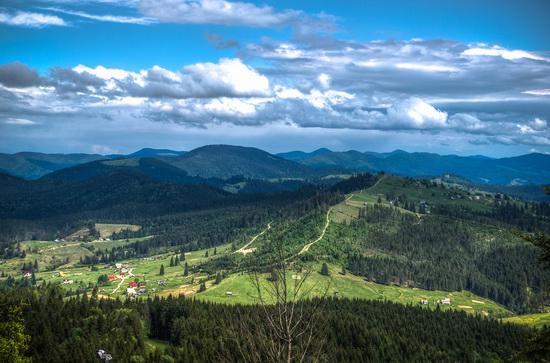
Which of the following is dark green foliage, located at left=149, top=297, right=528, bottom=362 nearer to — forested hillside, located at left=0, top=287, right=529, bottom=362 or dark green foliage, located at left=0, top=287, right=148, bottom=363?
forested hillside, located at left=0, top=287, right=529, bottom=362

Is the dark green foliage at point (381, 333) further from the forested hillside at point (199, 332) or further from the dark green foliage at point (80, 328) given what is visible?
the dark green foliage at point (80, 328)

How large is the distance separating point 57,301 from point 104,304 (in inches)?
604

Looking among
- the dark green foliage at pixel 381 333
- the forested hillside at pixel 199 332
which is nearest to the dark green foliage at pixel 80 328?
the forested hillside at pixel 199 332

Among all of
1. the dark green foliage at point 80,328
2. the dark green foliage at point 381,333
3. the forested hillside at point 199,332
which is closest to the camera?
the dark green foliage at point 80,328

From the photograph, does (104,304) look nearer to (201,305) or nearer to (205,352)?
(201,305)

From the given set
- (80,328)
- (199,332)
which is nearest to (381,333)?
(199,332)

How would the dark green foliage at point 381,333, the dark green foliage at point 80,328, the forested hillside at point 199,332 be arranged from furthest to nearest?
the dark green foliage at point 381,333 → the forested hillside at point 199,332 → the dark green foliage at point 80,328

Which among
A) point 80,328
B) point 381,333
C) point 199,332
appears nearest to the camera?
point 80,328

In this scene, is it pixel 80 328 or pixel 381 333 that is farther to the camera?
pixel 381 333

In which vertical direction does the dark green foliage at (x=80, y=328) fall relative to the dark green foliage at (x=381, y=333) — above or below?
above

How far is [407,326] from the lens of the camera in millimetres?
174625

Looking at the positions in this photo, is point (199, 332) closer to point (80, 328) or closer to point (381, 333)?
point (80, 328)

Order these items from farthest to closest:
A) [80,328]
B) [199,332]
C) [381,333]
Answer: [381,333], [199,332], [80,328]

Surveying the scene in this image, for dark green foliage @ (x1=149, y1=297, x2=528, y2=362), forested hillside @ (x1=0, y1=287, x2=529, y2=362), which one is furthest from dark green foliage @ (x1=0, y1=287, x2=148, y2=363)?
dark green foliage @ (x1=149, y1=297, x2=528, y2=362)
